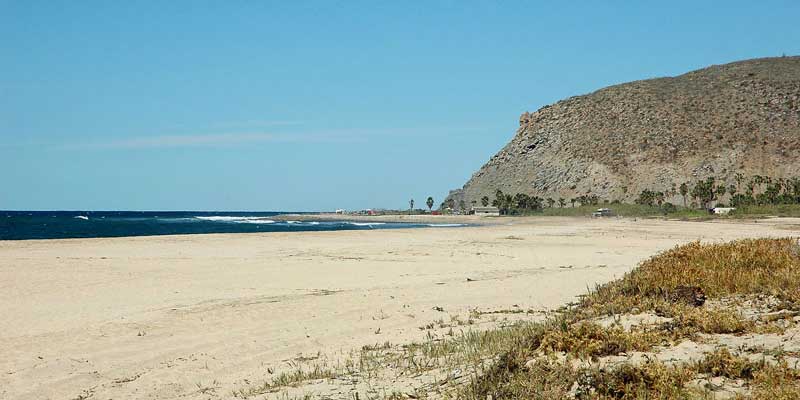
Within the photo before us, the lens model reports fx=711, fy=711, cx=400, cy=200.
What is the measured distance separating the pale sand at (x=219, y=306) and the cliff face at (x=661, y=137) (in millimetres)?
93927

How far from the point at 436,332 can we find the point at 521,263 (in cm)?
1387

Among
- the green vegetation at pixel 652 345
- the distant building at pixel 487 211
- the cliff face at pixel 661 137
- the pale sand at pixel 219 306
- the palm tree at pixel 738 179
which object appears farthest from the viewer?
the distant building at pixel 487 211

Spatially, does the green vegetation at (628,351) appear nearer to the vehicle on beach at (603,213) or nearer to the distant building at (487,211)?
the vehicle on beach at (603,213)

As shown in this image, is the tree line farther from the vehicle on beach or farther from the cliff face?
the vehicle on beach

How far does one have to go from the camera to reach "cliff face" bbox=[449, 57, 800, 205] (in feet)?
372

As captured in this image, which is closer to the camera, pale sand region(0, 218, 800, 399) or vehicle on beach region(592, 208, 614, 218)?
pale sand region(0, 218, 800, 399)

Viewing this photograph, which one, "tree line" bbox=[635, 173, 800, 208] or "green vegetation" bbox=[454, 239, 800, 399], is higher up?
"tree line" bbox=[635, 173, 800, 208]

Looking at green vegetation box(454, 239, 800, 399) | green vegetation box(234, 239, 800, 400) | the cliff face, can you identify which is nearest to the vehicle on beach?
the cliff face

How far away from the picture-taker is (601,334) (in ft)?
23.2

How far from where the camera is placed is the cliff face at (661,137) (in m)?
113

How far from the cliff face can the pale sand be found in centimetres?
9393

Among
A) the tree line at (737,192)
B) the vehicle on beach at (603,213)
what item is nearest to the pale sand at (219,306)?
the vehicle on beach at (603,213)

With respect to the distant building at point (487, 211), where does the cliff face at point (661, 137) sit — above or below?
above

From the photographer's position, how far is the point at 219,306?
14.8m
